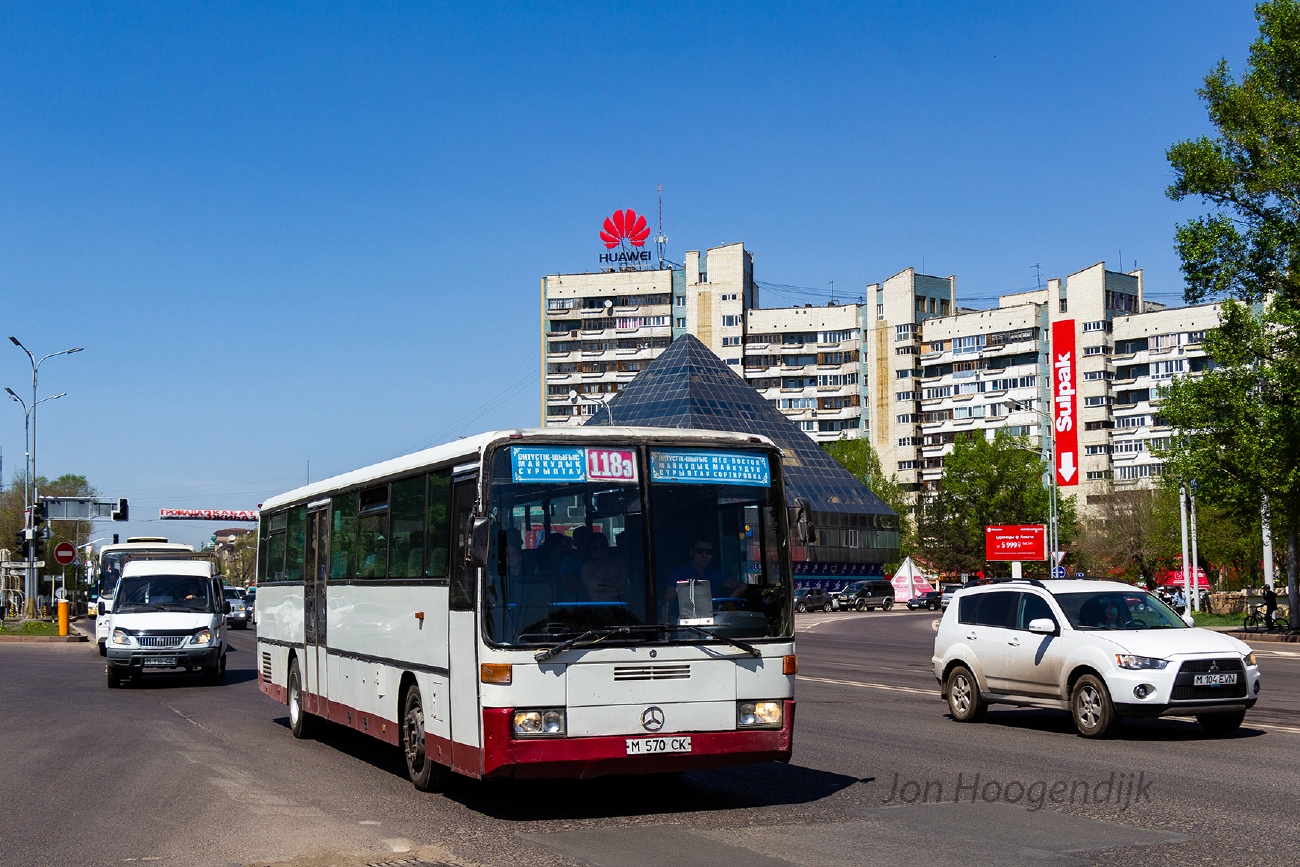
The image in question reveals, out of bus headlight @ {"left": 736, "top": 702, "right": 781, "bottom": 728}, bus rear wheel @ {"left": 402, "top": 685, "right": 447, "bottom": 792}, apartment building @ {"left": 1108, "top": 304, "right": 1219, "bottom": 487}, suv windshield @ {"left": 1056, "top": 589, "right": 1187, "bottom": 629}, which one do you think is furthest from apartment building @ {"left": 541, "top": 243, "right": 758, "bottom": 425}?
bus headlight @ {"left": 736, "top": 702, "right": 781, "bottom": 728}

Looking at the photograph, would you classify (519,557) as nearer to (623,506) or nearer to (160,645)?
(623,506)

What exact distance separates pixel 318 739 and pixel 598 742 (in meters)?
6.77

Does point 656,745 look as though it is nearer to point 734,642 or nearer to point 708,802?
point 734,642

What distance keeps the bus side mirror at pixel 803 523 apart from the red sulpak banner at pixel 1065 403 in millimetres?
61487

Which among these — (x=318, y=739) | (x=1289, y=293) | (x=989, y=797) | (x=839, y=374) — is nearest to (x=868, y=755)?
(x=989, y=797)

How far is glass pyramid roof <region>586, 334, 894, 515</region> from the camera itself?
320 feet

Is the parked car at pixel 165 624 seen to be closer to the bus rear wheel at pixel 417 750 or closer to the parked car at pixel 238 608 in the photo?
the bus rear wheel at pixel 417 750

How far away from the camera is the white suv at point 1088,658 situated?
543 inches

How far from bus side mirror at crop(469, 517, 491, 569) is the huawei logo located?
125835 millimetres

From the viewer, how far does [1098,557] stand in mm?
98500

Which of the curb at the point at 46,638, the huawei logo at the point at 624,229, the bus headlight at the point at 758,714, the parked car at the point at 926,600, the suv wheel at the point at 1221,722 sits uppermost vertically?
the huawei logo at the point at 624,229

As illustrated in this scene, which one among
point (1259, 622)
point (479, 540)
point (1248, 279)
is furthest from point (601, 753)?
point (1259, 622)

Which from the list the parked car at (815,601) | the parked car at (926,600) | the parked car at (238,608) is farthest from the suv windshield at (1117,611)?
the parked car at (926,600)

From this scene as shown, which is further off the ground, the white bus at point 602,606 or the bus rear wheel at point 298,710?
the white bus at point 602,606
